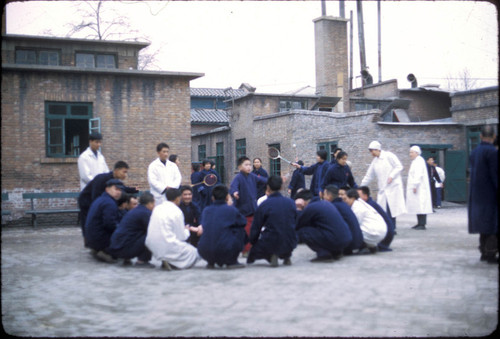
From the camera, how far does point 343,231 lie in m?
8.88

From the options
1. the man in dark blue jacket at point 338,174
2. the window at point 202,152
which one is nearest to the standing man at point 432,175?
the man in dark blue jacket at point 338,174

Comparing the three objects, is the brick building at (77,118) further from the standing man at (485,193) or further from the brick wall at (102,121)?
the standing man at (485,193)

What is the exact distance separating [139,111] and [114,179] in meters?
9.23

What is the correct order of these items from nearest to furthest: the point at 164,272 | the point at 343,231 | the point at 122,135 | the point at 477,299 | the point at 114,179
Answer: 1. the point at 477,299
2. the point at 164,272
3. the point at 343,231
4. the point at 114,179
5. the point at 122,135

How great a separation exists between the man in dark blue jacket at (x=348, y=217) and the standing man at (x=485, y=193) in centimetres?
202

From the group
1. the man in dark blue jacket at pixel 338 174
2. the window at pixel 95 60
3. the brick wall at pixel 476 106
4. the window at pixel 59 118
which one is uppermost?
the window at pixel 95 60

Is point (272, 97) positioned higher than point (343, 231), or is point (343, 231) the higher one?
point (272, 97)

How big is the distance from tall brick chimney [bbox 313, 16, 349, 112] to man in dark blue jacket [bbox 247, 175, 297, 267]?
27261mm

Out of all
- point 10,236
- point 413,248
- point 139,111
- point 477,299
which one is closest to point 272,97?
point 139,111

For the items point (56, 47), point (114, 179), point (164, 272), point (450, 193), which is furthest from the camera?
point (450, 193)

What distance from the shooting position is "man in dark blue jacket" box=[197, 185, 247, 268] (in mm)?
8281

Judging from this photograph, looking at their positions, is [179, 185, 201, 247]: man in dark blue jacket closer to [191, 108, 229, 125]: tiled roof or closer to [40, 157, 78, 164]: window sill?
[40, 157, 78, 164]: window sill

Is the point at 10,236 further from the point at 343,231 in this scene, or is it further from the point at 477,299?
the point at 477,299

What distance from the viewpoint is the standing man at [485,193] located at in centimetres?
759
